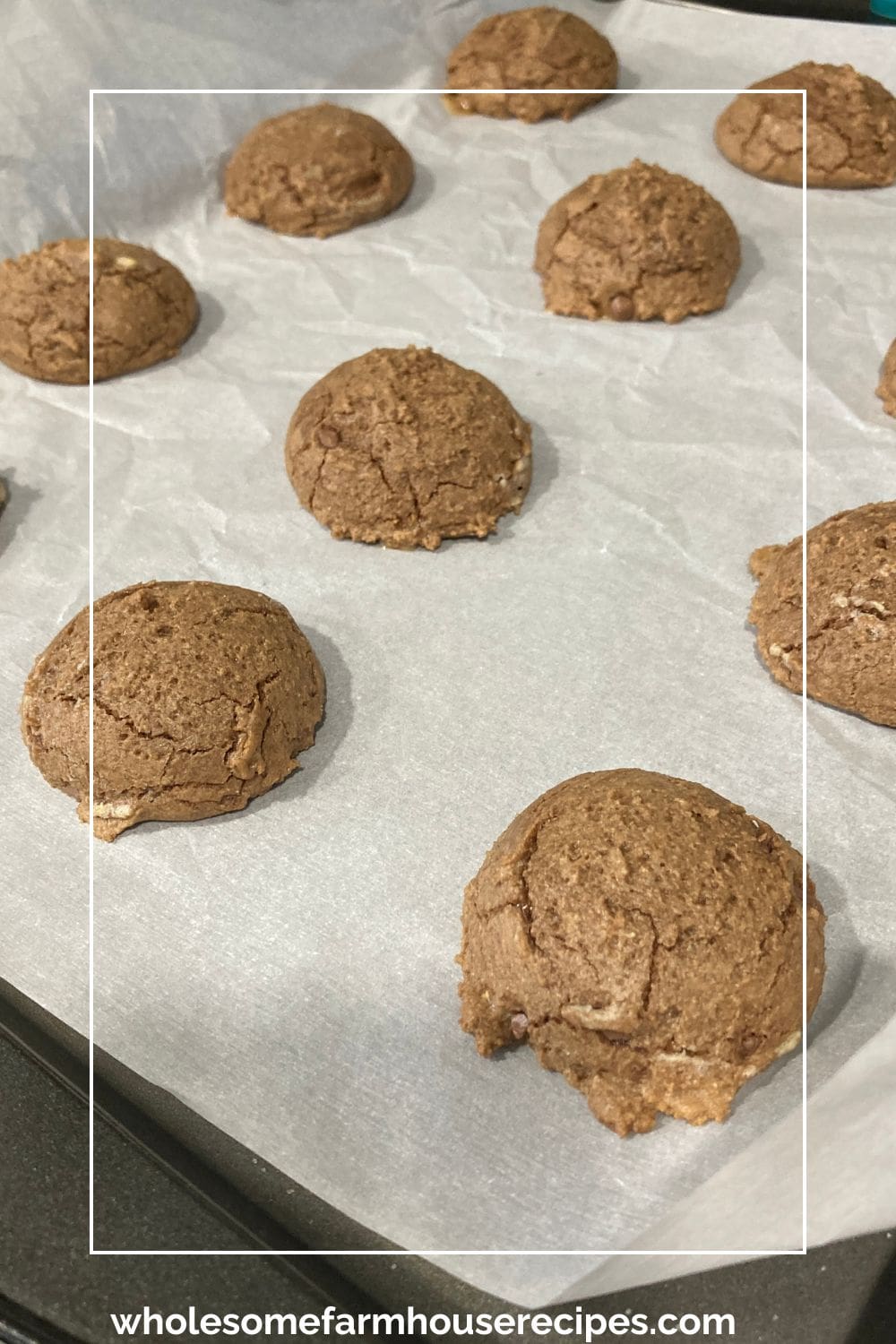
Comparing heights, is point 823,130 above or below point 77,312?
above

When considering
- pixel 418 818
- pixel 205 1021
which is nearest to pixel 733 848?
pixel 418 818

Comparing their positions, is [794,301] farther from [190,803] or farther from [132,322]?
[190,803]

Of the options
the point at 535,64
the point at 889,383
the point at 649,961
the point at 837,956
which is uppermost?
the point at 535,64

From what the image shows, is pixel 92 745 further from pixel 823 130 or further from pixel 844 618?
pixel 823 130

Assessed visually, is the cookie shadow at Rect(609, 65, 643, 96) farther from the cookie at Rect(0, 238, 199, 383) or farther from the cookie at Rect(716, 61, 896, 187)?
the cookie at Rect(0, 238, 199, 383)

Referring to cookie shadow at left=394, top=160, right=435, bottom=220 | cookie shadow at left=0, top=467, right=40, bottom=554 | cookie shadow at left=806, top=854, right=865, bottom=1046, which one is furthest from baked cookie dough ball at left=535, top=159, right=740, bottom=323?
cookie shadow at left=806, top=854, right=865, bottom=1046

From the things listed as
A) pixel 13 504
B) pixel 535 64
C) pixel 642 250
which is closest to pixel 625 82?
pixel 535 64
